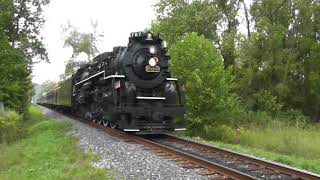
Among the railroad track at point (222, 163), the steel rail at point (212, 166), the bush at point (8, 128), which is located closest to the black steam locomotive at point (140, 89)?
the railroad track at point (222, 163)

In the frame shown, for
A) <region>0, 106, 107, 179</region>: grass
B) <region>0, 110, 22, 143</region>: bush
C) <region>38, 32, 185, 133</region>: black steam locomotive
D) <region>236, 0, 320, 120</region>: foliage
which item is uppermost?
<region>236, 0, 320, 120</region>: foliage

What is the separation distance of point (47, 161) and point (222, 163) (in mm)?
4185

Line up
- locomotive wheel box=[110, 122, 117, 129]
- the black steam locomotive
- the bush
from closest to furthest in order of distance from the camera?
the black steam locomotive, locomotive wheel box=[110, 122, 117, 129], the bush

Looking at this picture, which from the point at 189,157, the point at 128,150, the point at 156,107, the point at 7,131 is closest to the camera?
the point at 189,157

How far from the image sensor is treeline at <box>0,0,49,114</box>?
18.7m

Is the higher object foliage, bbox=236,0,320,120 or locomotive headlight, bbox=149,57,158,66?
foliage, bbox=236,0,320,120

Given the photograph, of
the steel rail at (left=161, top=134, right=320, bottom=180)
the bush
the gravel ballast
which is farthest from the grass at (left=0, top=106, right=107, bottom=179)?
the steel rail at (left=161, top=134, right=320, bottom=180)

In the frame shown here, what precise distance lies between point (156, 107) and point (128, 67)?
182 cm

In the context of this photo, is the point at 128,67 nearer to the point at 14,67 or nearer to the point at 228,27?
the point at 14,67

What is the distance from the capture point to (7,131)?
1661 cm

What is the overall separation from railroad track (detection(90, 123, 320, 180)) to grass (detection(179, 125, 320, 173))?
3.60 feet

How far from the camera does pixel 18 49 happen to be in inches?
934

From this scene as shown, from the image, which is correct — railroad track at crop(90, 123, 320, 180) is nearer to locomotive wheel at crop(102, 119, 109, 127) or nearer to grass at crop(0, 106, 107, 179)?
grass at crop(0, 106, 107, 179)

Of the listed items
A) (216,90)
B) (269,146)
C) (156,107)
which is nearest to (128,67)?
(156,107)
